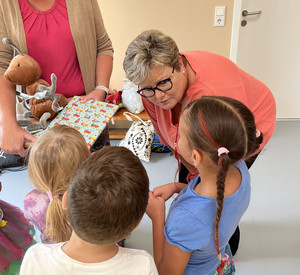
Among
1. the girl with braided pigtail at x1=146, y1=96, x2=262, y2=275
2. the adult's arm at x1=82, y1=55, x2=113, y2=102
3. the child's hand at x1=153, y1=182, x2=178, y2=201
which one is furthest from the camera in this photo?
the adult's arm at x1=82, y1=55, x2=113, y2=102

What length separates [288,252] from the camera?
1.60 m

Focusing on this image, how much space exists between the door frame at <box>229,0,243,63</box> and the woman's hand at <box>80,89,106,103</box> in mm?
1661

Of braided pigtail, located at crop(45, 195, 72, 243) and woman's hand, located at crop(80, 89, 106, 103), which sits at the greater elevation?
woman's hand, located at crop(80, 89, 106, 103)

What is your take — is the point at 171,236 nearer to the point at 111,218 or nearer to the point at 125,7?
the point at 111,218

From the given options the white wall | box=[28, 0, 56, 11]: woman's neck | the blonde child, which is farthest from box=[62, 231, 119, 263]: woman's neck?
the white wall

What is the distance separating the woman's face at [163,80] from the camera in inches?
38.2

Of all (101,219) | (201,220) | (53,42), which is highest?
(53,42)

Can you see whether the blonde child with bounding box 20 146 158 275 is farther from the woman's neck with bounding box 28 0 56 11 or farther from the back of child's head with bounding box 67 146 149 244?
the woman's neck with bounding box 28 0 56 11

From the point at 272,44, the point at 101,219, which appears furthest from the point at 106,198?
the point at 272,44

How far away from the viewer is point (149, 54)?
95cm

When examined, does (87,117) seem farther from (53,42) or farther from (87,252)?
(87,252)

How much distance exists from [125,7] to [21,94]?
1636 millimetres

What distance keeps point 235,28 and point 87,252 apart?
245cm

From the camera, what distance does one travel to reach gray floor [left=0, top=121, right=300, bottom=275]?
5.15 feet
